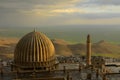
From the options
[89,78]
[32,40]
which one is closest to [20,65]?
[32,40]

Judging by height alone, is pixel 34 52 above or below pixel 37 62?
above

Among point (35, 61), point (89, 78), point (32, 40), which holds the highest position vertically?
point (32, 40)

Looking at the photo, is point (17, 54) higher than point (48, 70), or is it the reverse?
point (17, 54)

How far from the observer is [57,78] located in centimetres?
2558

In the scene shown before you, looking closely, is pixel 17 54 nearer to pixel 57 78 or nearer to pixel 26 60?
pixel 26 60

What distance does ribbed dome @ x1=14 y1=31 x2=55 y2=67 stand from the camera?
28250mm

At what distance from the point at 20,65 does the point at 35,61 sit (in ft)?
5.55

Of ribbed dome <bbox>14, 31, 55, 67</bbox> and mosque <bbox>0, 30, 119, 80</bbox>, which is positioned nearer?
mosque <bbox>0, 30, 119, 80</bbox>

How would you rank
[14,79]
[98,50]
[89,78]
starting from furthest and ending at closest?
[98,50] → [89,78] → [14,79]

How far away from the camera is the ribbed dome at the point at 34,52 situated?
92.7 ft

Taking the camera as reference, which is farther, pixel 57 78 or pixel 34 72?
pixel 34 72

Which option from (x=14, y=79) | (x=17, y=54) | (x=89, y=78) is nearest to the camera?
(x=14, y=79)

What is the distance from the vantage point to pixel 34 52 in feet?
93.2

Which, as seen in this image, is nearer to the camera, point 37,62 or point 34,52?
point 37,62
